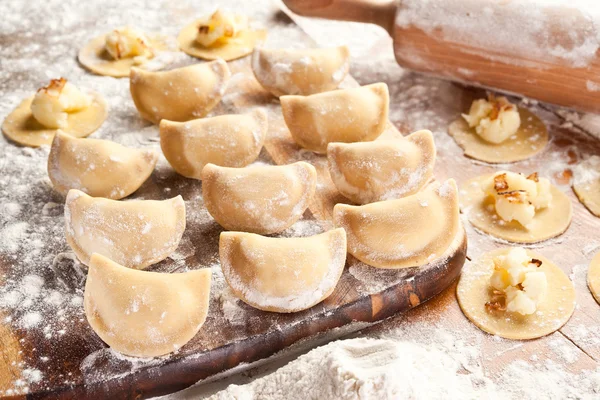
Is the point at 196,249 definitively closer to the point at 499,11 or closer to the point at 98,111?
the point at 98,111

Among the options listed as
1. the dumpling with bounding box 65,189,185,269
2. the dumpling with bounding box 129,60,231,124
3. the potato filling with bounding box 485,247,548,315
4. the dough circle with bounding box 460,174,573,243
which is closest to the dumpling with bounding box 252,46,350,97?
the dumpling with bounding box 129,60,231,124

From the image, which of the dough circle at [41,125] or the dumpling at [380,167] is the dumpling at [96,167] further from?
the dumpling at [380,167]

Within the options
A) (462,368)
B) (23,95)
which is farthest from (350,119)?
(23,95)

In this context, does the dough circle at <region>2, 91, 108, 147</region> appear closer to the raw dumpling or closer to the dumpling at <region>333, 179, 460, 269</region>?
the raw dumpling

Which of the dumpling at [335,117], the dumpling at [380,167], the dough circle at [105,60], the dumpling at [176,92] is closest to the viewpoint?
the dumpling at [380,167]

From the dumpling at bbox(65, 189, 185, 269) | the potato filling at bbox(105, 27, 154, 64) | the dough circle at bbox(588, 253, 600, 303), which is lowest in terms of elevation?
the dough circle at bbox(588, 253, 600, 303)

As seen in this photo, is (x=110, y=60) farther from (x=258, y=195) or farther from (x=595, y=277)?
(x=595, y=277)

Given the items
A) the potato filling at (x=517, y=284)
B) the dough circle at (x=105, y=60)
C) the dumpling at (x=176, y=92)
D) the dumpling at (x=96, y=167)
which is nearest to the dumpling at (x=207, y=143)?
the dumpling at (x=96, y=167)
